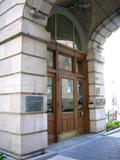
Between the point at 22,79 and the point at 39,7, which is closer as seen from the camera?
the point at 22,79

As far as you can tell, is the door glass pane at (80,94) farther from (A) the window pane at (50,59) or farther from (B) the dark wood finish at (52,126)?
(A) the window pane at (50,59)

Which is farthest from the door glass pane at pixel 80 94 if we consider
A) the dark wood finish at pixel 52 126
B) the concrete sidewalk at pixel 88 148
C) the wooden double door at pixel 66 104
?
the dark wood finish at pixel 52 126

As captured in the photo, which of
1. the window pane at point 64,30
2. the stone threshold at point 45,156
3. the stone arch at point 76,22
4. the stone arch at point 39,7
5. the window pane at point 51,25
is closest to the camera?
the stone threshold at point 45,156

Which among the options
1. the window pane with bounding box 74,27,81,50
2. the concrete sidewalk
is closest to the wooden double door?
the concrete sidewalk

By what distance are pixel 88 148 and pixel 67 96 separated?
86.0 inches

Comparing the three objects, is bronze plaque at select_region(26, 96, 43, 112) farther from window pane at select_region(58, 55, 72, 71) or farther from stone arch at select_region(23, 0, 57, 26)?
window pane at select_region(58, 55, 72, 71)

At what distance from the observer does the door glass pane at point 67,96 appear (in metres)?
7.80

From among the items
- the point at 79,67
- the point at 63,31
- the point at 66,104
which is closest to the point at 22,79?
the point at 66,104

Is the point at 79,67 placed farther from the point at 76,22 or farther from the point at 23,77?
the point at 23,77

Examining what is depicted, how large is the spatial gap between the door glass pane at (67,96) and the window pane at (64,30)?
4.97 feet

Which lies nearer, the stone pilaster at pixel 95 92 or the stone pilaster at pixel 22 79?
the stone pilaster at pixel 22 79

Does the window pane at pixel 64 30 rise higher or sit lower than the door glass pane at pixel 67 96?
higher

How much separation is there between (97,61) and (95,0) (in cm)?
244

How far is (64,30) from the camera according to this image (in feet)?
27.1
